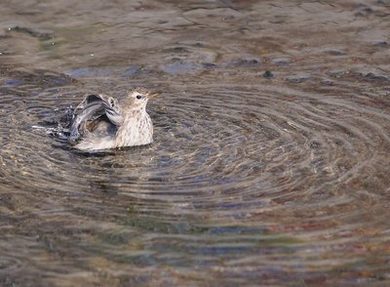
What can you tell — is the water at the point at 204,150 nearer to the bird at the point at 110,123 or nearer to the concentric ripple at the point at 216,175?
the concentric ripple at the point at 216,175

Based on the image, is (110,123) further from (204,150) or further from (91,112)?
(204,150)

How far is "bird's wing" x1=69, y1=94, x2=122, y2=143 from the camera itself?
8453mm

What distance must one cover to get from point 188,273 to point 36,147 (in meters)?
2.73

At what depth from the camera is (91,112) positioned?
8.53 m

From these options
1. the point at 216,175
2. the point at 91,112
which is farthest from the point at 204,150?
the point at 91,112

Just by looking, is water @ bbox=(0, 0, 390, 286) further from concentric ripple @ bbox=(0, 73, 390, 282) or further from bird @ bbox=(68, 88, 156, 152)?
bird @ bbox=(68, 88, 156, 152)

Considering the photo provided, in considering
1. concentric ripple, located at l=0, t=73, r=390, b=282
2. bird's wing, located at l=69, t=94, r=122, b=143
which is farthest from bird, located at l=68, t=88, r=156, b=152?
concentric ripple, located at l=0, t=73, r=390, b=282

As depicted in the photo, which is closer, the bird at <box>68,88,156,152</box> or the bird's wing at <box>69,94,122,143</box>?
the bird at <box>68,88,156,152</box>

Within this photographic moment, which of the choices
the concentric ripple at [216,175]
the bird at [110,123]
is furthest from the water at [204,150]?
the bird at [110,123]

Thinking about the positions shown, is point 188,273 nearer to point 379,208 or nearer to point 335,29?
point 379,208

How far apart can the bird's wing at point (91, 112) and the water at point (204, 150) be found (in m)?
0.20

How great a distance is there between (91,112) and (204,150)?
1151 millimetres

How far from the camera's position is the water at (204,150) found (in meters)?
5.88

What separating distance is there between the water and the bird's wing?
0.20 meters
